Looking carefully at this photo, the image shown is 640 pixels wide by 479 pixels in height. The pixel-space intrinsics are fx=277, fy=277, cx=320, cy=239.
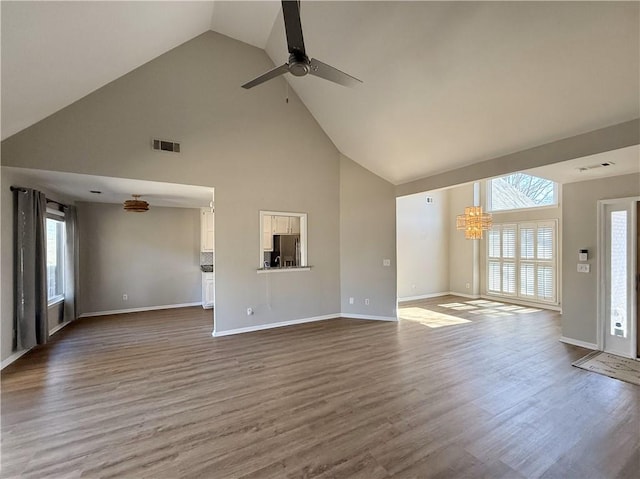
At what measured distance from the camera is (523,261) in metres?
7.05

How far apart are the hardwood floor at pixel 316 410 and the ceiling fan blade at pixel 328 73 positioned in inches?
118

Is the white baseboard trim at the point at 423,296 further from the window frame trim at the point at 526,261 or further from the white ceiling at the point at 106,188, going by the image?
the white ceiling at the point at 106,188

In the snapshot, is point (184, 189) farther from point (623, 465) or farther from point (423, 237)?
point (423, 237)

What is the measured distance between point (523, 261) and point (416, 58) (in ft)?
20.2

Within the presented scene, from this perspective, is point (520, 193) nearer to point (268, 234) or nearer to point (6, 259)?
point (268, 234)

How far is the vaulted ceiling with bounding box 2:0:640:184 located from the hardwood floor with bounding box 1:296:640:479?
9.39ft

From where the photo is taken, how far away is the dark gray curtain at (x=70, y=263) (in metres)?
5.30

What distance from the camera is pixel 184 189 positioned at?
4758 millimetres

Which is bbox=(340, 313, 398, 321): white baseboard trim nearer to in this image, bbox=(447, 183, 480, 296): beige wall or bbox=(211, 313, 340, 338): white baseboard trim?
bbox=(211, 313, 340, 338): white baseboard trim

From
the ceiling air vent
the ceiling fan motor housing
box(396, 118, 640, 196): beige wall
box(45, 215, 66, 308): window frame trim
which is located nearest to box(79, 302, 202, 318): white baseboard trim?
box(45, 215, 66, 308): window frame trim

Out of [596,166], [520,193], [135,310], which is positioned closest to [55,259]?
[135,310]

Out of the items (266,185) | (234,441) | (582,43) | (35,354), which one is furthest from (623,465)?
(35,354)

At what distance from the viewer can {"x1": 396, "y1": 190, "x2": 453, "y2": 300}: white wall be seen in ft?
25.5

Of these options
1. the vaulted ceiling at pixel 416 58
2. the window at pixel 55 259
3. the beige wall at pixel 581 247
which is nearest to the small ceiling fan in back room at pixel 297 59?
the vaulted ceiling at pixel 416 58
